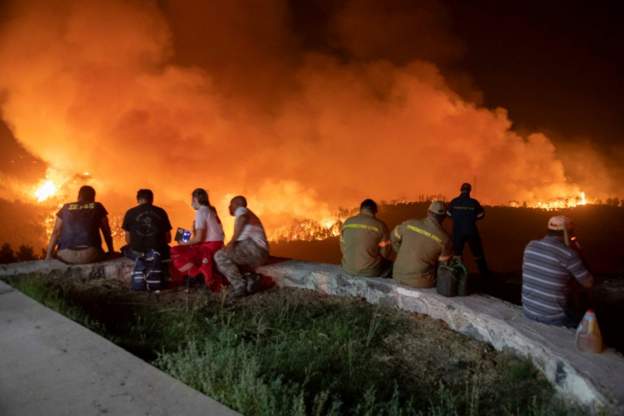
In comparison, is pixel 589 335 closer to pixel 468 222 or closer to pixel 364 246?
pixel 364 246

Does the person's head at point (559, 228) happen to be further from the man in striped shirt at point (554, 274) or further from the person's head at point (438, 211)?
the person's head at point (438, 211)

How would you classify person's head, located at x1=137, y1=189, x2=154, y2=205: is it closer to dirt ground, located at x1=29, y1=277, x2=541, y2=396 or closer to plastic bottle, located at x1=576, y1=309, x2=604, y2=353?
dirt ground, located at x1=29, y1=277, x2=541, y2=396

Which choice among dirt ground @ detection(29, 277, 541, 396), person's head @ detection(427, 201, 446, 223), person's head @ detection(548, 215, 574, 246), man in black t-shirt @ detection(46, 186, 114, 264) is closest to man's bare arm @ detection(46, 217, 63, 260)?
man in black t-shirt @ detection(46, 186, 114, 264)

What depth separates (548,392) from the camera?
4.09 m

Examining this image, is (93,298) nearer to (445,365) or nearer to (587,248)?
(445,365)

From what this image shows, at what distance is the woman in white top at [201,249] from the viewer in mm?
7172

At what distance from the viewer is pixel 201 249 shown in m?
7.34

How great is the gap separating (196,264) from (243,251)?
2.30ft

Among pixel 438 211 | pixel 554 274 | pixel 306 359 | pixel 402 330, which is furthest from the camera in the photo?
pixel 438 211

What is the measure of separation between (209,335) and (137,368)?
1474 millimetres

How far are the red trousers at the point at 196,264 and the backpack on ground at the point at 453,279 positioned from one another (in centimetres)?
309

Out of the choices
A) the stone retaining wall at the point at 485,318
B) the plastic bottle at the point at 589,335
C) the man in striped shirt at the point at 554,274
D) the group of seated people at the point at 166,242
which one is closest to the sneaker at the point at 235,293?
the group of seated people at the point at 166,242

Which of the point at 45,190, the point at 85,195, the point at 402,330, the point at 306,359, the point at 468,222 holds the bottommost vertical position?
the point at 306,359

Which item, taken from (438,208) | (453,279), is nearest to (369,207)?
(438,208)
